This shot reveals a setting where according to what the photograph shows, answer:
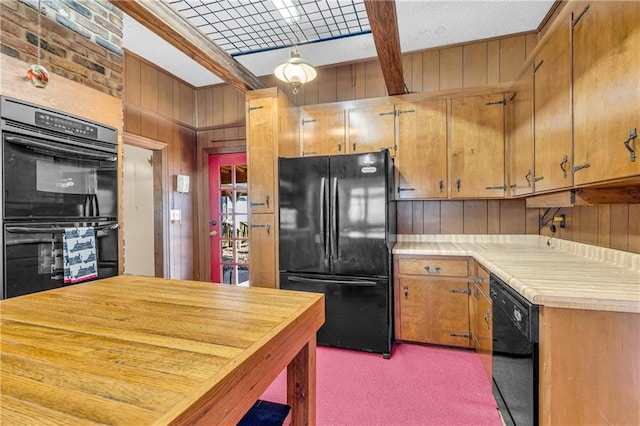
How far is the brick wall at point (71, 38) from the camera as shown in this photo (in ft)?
6.34

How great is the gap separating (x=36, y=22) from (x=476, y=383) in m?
3.87

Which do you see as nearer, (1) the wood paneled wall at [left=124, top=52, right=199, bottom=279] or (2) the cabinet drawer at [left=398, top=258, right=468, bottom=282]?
(2) the cabinet drawer at [left=398, top=258, right=468, bottom=282]

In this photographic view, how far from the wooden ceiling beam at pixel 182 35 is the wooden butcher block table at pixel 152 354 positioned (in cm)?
162

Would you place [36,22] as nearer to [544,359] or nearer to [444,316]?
[544,359]

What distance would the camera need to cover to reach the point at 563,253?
91.4 inches

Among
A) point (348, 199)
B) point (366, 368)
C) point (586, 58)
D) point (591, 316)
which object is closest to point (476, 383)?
point (366, 368)

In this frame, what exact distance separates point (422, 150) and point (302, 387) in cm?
249

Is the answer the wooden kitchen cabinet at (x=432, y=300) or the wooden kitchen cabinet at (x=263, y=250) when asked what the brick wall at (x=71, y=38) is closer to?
the wooden kitchen cabinet at (x=263, y=250)

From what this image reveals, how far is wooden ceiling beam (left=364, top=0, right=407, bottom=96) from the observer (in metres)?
1.76

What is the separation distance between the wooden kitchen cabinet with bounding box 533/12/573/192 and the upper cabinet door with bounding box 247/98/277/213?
2133 millimetres

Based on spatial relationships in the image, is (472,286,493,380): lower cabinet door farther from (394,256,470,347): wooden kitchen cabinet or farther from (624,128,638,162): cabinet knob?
(624,128,638,162): cabinet knob

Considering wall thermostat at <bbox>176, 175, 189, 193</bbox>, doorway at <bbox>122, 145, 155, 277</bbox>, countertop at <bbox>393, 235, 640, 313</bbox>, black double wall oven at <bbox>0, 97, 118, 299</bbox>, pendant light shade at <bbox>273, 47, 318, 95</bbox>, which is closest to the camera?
countertop at <bbox>393, 235, 640, 313</bbox>

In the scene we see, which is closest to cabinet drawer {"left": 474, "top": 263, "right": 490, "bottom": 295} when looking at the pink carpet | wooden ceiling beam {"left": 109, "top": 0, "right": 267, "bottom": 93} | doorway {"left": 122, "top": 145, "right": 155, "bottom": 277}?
the pink carpet

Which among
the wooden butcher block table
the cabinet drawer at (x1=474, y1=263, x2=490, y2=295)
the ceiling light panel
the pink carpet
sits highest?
the ceiling light panel
